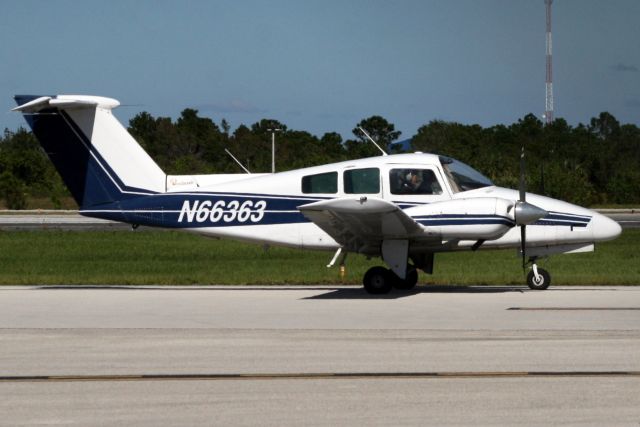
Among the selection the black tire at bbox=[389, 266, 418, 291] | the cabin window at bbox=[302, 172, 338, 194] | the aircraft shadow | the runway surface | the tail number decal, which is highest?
the cabin window at bbox=[302, 172, 338, 194]

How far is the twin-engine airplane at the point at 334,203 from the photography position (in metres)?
17.0

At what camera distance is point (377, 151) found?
6494 cm

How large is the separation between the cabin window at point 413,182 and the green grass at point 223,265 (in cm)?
271

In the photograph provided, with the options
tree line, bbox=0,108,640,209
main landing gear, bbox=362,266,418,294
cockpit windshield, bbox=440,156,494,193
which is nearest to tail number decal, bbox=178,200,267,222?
main landing gear, bbox=362,266,418,294

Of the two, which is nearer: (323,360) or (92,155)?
(323,360)

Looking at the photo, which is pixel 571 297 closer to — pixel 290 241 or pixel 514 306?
pixel 514 306

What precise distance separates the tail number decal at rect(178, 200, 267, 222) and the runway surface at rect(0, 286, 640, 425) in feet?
7.36

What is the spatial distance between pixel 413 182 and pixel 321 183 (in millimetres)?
1594

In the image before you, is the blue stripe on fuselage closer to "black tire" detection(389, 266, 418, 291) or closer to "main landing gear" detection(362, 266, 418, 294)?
"main landing gear" detection(362, 266, 418, 294)

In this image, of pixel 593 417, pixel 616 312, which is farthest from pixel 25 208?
pixel 593 417

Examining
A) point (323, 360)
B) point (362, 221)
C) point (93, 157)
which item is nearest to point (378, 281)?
point (362, 221)

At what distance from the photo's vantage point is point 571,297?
1664 cm

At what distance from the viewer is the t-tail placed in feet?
62.0

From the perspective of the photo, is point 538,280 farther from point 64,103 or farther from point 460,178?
point 64,103
